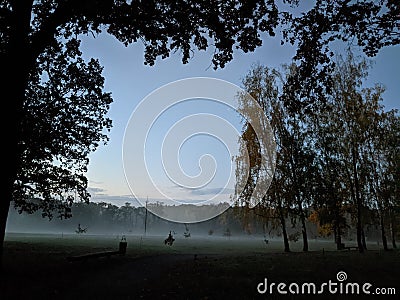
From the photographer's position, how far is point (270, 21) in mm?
9781

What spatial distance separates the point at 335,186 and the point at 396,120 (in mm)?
10016

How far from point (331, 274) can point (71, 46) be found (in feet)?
48.3

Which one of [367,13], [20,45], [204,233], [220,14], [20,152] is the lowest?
[204,233]

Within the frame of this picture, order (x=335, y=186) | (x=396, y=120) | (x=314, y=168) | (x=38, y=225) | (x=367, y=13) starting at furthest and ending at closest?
(x=38, y=225) < (x=396, y=120) < (x=335, y=186) < (x=314, y=168) < (x=367, y=13)

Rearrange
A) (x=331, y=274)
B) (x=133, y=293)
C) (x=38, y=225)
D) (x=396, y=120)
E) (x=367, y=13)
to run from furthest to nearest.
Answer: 1. (x=38, y=225)
2. (x=396, y=120)
3. (x=331, y=274)
4. (x=133, y=293)
5. (x=367, y=13)

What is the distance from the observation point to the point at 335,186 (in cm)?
2988

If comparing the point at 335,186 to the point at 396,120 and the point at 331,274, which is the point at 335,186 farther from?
the point at 331,274

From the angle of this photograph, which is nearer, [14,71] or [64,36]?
[14,71]

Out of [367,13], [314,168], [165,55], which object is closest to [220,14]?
[165,55]

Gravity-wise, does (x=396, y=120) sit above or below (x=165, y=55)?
above

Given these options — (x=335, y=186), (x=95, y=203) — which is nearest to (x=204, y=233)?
(x=95, y=203)

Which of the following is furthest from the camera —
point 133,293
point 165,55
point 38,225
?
point 38,225

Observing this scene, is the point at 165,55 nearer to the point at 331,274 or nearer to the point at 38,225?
the point at 331,274

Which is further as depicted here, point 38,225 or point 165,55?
point 38,225
